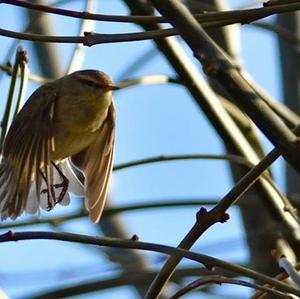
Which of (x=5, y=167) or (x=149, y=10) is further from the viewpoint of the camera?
(x=5, y=167)

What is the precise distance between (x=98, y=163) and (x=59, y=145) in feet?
0.66

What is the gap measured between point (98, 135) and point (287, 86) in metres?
1.31

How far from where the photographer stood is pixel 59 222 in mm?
3797

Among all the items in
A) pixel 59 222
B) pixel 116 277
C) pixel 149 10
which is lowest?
pixel 116 277

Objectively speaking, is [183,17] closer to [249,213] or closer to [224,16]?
[224,16]

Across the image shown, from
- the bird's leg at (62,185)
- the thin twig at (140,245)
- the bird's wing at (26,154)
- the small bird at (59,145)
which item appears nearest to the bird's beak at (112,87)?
the small bird at (59,145)

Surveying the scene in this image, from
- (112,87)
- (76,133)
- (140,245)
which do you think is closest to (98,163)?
(76,133)

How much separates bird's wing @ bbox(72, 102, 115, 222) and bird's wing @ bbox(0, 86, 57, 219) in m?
0.14

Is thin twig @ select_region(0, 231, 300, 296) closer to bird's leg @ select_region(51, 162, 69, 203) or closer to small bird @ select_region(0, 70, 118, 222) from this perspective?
small bird @ select_region(0, 70, 118, 222)

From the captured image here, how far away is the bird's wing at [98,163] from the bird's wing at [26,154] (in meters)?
0.14

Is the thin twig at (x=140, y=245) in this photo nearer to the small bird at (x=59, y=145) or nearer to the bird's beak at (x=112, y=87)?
the small bird at (x=59, y=145)

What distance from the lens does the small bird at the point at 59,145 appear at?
366 centimetres

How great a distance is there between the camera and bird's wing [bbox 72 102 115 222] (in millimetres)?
3520

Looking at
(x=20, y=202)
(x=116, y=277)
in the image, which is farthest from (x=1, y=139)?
(x=116, y=277)
